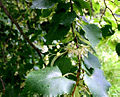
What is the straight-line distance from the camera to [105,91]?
0.39 m

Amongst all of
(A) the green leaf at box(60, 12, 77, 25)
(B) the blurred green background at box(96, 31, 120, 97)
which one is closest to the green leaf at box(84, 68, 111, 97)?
(A) the green leaf at box(60, 12, 77, 25)

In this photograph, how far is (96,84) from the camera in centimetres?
37

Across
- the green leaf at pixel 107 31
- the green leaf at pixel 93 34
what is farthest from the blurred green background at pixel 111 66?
the green leaf at pixel 93 34

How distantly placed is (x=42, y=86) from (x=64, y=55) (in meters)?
0.14

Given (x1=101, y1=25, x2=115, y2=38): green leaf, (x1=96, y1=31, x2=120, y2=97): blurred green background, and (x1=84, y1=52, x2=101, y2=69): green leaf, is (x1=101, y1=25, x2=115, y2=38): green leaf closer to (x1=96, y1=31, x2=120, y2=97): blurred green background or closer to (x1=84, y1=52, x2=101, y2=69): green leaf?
(x1=84, y1=52, x2=101, y2=69): green leaf

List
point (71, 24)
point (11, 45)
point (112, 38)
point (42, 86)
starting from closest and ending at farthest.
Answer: point (42, 86), point (71, 24), point (112, 38), point (11, 45)

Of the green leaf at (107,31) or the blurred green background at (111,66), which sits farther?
the blurred green background at (111,66)

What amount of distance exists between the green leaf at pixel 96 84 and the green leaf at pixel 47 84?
4cm

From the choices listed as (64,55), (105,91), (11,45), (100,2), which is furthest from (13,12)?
(105,91)

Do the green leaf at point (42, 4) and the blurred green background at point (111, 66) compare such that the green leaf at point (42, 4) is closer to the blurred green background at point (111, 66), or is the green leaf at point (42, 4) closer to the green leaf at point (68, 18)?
the green leaf at point (68, 18)

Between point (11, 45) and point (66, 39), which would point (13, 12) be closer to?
point (11, 45)

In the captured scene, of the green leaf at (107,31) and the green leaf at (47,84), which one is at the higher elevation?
the green leaf at (107,31)

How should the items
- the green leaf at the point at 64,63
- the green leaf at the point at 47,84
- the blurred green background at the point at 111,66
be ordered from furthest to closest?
the blurred green background at the point at 111,66 → the green leaf at the point at 64,63 → the green leaf at the point at 47,84

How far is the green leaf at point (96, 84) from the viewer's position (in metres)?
0.35
